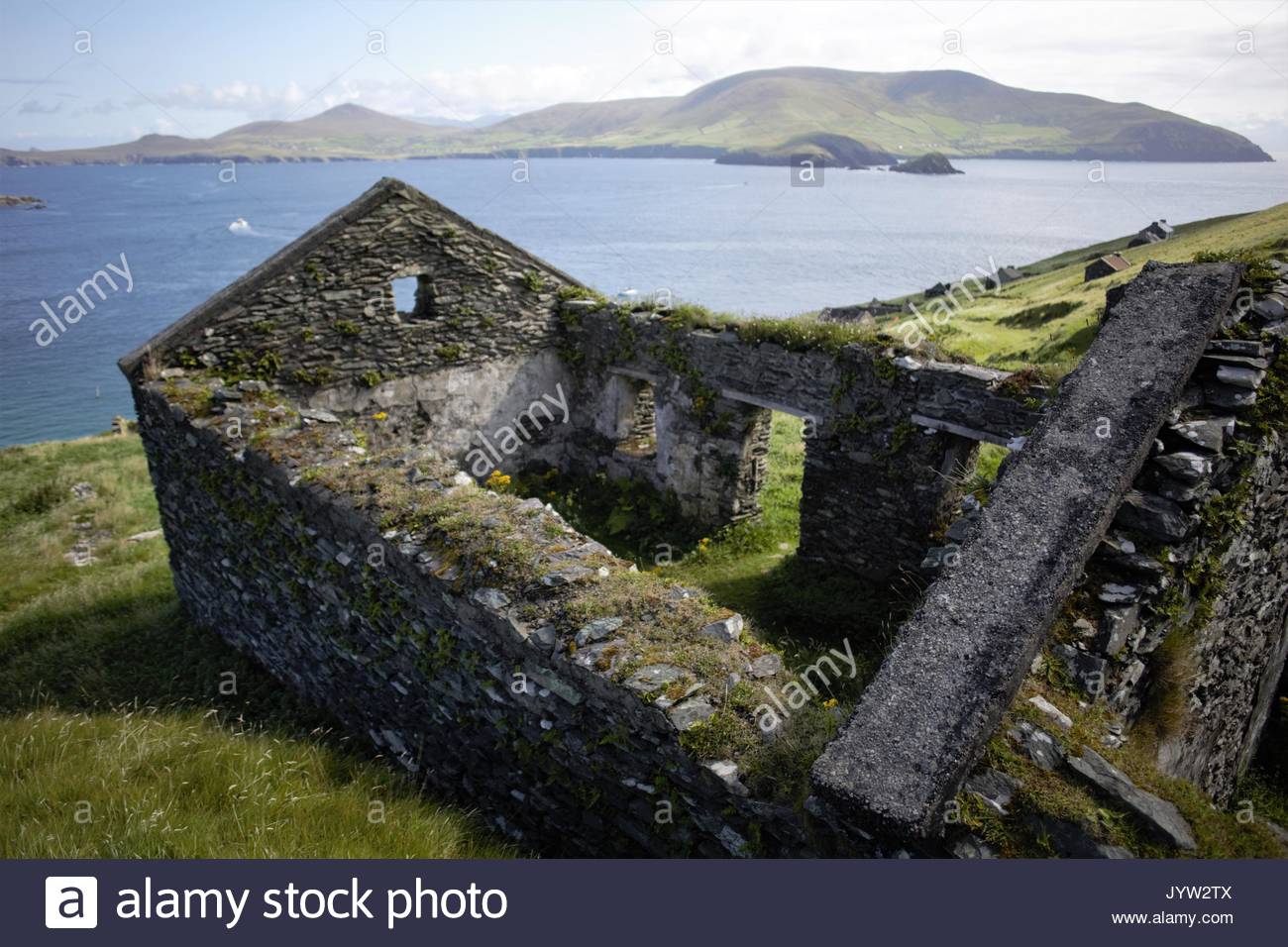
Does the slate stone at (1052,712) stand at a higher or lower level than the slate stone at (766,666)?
higher

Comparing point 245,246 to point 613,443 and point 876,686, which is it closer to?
point 613,443

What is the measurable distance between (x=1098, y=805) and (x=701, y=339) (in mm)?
9733

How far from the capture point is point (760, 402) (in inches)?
467

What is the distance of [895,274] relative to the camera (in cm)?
5025

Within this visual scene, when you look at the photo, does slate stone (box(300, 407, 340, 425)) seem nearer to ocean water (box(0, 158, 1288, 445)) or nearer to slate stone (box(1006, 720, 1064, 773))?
ocean water (box(0, 158, 1288, 445))

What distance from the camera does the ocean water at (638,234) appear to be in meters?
40.9

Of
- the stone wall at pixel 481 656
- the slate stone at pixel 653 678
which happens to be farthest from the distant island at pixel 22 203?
the slate stone at pixel 653 678

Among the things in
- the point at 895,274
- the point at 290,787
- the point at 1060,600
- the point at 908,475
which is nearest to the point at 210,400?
the point at 290,787

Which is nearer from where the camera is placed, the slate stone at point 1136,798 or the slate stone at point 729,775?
the slate stone at point 1136,798

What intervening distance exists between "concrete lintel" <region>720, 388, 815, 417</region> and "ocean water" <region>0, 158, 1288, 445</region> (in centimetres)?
152

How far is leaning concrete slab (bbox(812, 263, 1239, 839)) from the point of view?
3.56 m

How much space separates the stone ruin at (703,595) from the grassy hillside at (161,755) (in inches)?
21.3

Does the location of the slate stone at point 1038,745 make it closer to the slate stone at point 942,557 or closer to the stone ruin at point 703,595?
the stone ruin at point 703,595
